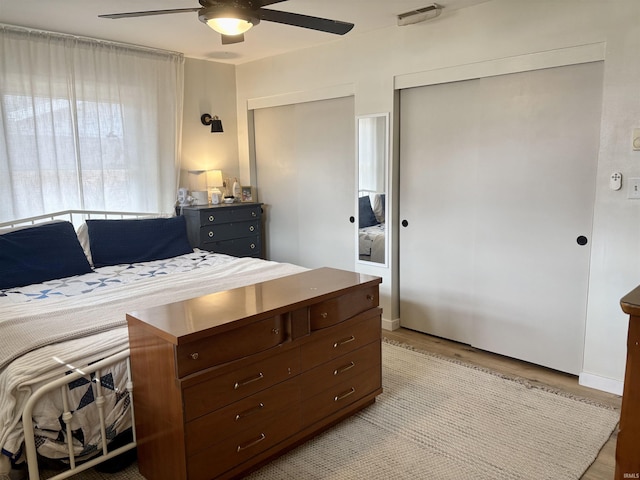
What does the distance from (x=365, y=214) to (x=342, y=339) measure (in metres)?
1.71

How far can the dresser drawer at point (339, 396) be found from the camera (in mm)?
2217

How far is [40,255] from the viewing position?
122 inches

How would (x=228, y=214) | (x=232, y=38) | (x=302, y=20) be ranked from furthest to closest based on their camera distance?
(x=228, y=214), (x=232, y=38), (x=302, y=20)

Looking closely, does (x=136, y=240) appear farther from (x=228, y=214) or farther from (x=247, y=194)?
(x=247, y=194)

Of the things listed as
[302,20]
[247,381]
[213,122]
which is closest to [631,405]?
[247,381]

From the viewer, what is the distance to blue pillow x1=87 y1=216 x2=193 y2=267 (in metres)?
3.49

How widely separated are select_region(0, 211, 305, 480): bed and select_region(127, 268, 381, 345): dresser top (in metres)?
0.31

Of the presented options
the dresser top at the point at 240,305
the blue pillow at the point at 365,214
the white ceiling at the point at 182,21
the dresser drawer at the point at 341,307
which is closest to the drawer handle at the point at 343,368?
the dresser drawer at the point at 341,307

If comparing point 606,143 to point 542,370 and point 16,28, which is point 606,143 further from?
point 16,28

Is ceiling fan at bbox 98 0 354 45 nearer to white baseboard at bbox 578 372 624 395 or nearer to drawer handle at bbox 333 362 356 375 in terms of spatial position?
drawer handle at bbox 333 362 356 375

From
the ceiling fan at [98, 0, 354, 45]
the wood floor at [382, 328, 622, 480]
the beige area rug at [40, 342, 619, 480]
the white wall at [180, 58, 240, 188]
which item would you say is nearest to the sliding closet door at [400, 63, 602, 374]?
the wood floor at [382, 328, 622, 480]

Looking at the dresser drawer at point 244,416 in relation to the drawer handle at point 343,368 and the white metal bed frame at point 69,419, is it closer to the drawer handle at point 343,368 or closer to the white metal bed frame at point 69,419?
the drawer handle at point 343,368

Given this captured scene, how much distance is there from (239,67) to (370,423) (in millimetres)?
3647

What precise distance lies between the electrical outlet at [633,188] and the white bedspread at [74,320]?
6.59 feet
